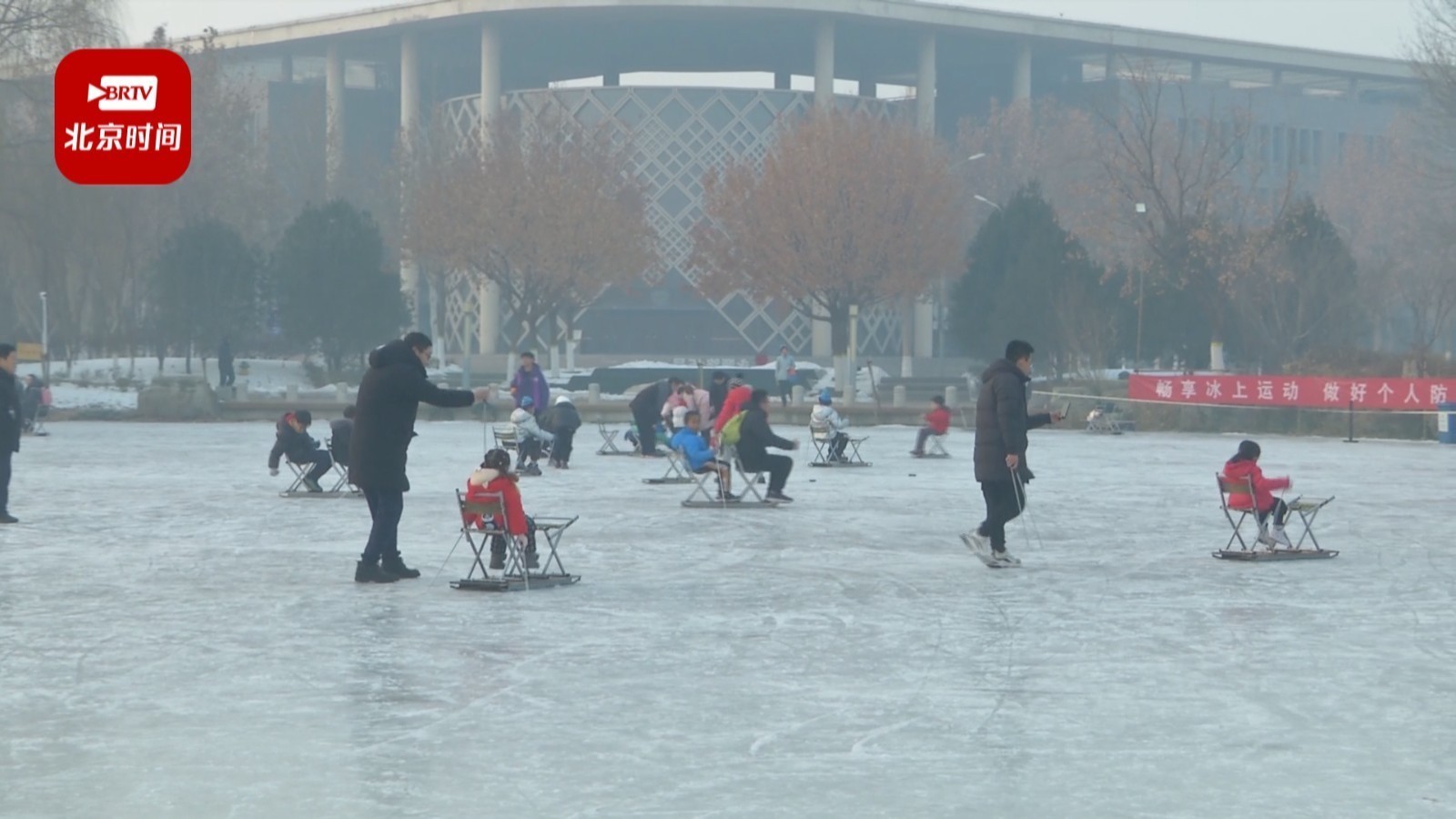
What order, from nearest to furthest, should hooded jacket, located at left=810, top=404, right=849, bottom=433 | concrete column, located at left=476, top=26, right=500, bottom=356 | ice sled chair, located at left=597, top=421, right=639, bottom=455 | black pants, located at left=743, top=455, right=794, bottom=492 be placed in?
black pants, located at left=743, top=455, right=794, bottom=492 → hooded jacket, located at left=810, top=404, right=849, bottom=433 → ice sled chair, located at left=597, top=421, right=639, bottom=455 → concrete column, located at left=476, top=26, right=500, bottom=356

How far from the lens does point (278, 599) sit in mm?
12344

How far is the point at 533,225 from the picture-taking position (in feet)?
198

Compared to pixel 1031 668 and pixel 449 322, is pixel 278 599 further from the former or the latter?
pixel 449 322

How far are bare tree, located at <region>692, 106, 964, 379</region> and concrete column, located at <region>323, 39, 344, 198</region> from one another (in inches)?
820

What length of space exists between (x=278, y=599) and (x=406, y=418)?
5.05ft

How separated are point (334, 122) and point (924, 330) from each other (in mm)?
27015

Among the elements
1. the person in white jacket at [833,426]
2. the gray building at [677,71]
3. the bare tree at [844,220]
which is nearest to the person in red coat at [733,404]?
the person in white jacket at [833,426]

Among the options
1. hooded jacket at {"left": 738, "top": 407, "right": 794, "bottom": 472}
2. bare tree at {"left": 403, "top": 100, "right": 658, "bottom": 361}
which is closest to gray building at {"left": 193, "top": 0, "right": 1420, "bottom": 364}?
bare tree at {"left": 403, "top": 100, "right": 658, "bottom": 361}

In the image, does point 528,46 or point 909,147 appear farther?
point 528,46

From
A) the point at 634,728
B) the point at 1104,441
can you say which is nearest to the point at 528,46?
the point at 1104,441

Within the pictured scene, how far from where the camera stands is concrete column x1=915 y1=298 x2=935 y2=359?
85.8 m

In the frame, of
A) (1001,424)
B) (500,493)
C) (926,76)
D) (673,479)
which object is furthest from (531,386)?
(926,76)

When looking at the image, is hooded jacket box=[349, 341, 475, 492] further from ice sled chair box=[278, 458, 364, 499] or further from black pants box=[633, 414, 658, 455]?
black pants box=[633, 414, 658, 455]

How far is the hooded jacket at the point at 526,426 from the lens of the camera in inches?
976
